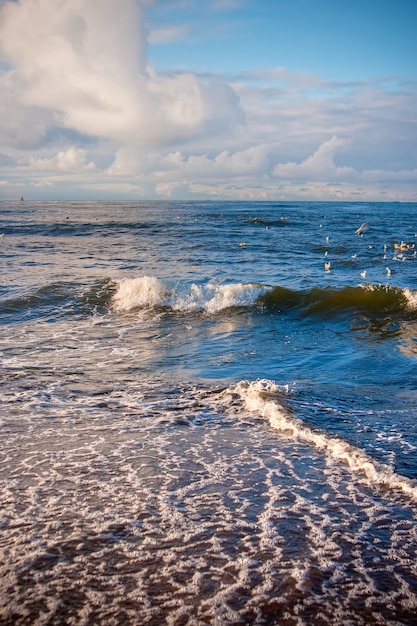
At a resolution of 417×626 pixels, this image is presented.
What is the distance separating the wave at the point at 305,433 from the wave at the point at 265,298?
7240 millimetres

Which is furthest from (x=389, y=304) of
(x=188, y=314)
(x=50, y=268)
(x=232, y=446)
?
(x=50, y=268)

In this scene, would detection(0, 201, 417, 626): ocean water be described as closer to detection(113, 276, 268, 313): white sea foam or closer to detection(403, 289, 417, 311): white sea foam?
detection(403, 289, 417, 311): white sea foam

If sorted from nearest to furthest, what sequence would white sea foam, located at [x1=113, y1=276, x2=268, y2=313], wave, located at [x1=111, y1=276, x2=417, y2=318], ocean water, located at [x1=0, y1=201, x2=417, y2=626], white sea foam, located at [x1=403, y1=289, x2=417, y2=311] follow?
ocean water, located at [x1=0, y1=201, x2=417, y2=626] → white sea foam, located at [x1=403, y1=289, x2=417, y2=311] → wave, located at [x1=111, y1=276, x2=417, y2=318] → white sea foam, located at [x1=113, y1=276, x2=268, y2=313]

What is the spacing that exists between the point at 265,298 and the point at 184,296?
2615 millimetres

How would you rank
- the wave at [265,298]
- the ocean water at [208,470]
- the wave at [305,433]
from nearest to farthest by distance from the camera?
the ocean water at [208,470] → the wave at [305,433] → the wave at [265,298]

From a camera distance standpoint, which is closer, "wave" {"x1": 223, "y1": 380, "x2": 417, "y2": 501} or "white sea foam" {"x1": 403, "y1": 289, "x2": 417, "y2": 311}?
"wave" {"x1": 223, "y1": 380, "x2": 417, "y2": 501}

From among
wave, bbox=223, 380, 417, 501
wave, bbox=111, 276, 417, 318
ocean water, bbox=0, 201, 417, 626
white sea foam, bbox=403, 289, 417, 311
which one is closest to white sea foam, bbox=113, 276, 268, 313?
wave, bbox=111, 276, 417, 318

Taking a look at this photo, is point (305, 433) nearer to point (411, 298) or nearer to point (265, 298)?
point (265, 298)

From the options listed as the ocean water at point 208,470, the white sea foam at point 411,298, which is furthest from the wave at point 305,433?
the white sea foam at point 411,298

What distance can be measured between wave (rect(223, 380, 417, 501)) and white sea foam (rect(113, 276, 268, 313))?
7.26 meters

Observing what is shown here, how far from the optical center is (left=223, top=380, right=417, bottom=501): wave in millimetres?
4539

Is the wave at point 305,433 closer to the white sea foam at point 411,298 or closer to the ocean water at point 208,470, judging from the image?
the ocean water at point 208,470

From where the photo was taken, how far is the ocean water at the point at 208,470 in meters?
3.07

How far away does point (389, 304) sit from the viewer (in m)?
14.5
